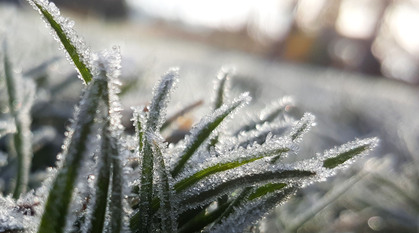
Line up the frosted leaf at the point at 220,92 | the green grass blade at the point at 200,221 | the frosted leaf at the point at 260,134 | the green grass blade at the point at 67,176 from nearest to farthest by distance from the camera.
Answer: the green grass blade at the point at 67,176
the green grass blade at the point at 200,221
the frosted leaf at the point at 260,134
the frosted leaf at the point at 220,92

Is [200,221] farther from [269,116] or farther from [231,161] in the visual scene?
[269,116]

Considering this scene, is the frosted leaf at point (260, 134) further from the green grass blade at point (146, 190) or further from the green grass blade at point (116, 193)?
the green grass blade at point (116, 193)

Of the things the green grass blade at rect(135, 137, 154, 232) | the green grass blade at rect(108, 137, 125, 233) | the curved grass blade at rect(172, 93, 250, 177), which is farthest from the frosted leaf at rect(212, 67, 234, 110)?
the green grass blade at rect(108, 137, 125, 233)

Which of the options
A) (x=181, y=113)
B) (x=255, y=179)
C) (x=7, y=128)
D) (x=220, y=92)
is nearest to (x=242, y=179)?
(x=255, y=179)

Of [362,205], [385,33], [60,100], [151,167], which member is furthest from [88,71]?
[385,33]

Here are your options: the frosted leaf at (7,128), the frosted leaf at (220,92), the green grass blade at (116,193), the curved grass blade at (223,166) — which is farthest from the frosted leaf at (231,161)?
the frosted leaf at (7,128)

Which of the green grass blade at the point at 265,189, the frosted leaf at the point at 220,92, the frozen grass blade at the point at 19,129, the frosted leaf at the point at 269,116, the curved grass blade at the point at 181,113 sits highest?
the frozen grass blade at the point at 19,129
